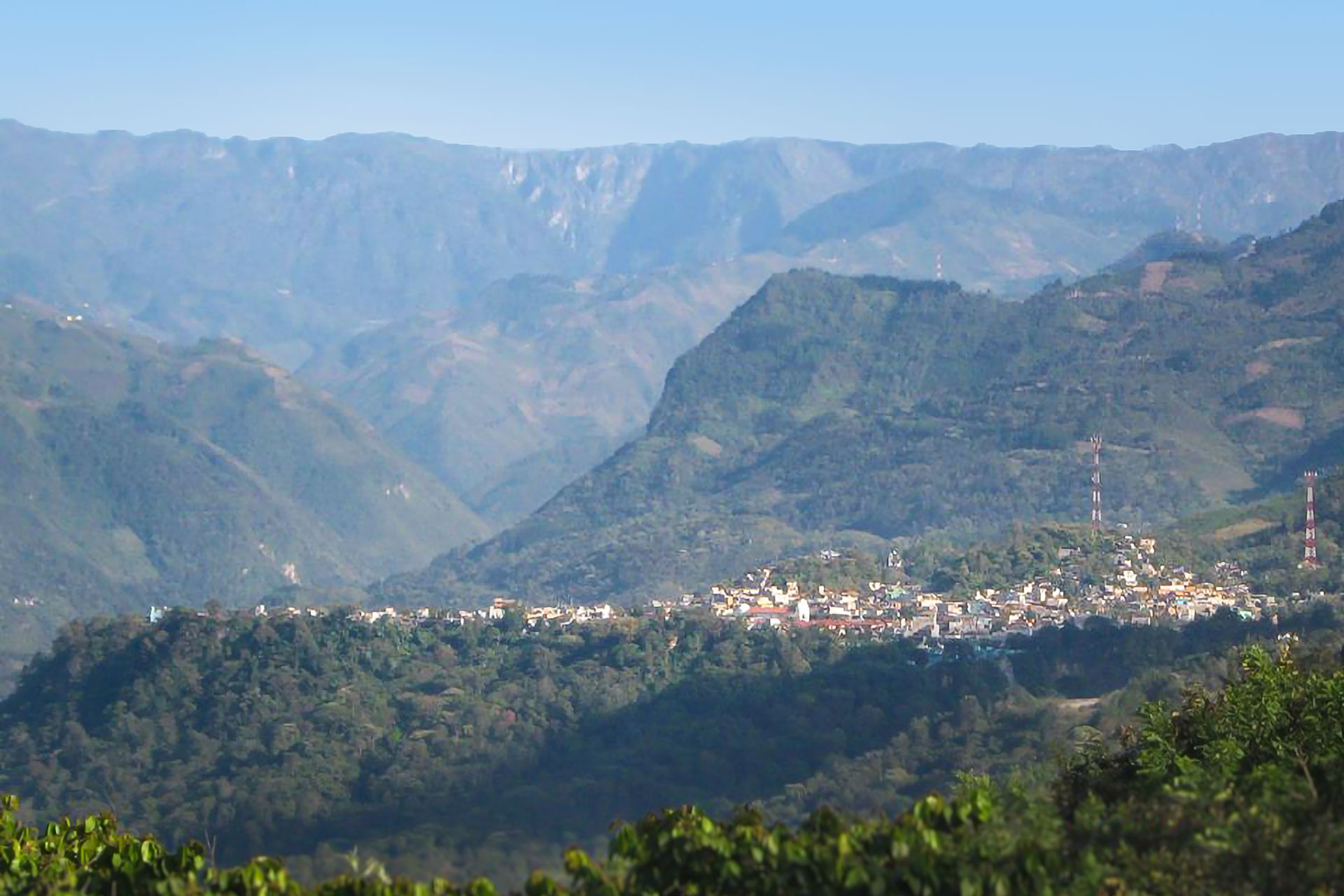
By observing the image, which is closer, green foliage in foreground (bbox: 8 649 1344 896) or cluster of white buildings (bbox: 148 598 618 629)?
green foliage in foreground (bbox: 8 649 1344 896)

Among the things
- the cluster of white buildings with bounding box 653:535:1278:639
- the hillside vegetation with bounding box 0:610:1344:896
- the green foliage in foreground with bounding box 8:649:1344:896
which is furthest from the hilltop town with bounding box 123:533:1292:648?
the green foliage in foreground with bounding box 8:649:1344:896

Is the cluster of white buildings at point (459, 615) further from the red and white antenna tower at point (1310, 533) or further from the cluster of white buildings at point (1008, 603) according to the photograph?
the red and white antenna tower at point (1310, 533)

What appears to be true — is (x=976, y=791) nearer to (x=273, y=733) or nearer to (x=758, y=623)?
(x=273, y=733)

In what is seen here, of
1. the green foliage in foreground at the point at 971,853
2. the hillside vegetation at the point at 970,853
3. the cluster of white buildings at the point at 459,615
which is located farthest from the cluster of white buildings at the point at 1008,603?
the green foliage in foreground at the point at 971,853

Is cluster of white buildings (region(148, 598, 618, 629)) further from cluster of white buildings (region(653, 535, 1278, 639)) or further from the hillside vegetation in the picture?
the hillside vegetation

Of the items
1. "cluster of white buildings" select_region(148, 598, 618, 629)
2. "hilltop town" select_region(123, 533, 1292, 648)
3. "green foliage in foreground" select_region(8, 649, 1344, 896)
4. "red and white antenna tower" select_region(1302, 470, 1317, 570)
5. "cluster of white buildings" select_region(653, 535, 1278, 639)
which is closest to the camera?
"green foliage in foreground" select_region(8, 649, 1344, 896)

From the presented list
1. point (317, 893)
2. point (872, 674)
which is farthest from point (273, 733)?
point (317, 893)

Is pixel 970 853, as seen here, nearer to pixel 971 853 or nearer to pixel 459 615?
pixel 971 853
